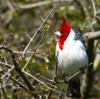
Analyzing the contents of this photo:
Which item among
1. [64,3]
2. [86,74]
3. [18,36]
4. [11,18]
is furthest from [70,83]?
[11,18]

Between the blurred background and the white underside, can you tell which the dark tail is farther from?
the white underside

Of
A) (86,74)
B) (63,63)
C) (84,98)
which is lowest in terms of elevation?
(84,98)

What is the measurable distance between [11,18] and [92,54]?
141 inches

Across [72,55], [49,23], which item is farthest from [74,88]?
[49,23]

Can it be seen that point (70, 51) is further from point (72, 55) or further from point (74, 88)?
point (74, 88)

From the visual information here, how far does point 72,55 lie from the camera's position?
5102 mm

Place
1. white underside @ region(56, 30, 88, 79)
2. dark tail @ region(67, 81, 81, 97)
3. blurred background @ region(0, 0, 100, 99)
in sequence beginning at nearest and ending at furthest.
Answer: white underside @ region(56, 30, 88, 79), dark tail @ region(67, 81, 81, 97), blurred background @ region(0, 0, 100, 99)

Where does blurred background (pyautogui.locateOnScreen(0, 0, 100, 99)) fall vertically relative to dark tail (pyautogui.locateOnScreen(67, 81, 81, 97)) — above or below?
above

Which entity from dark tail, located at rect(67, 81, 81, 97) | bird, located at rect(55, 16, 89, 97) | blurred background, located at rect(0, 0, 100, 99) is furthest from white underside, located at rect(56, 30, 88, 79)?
dark tail, located at rect(67, 81, 81, 97)

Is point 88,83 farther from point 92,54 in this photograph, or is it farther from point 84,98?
point 92,54

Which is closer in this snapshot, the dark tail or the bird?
the bird

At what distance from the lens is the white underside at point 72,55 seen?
512cm

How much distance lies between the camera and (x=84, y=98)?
5805 mm

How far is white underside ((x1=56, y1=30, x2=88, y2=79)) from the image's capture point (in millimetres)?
5117
